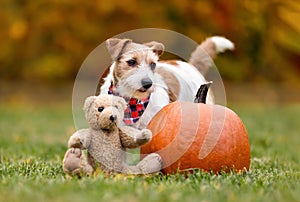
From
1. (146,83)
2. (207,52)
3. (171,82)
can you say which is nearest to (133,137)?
(146,83)

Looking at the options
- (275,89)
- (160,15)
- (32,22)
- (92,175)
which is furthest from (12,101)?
(92,175)

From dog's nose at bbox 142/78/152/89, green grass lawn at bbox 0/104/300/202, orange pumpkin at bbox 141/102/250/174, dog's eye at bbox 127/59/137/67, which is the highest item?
dog's eye at bbox 127/59/137/67

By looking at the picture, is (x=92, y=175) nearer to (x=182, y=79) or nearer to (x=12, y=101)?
(x=182, y=79)

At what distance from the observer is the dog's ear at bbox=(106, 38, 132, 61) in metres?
3.84

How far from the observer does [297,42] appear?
10.1 metres

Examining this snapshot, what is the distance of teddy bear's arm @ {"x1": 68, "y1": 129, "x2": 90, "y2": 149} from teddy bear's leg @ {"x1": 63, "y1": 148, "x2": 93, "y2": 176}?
1.1 inches

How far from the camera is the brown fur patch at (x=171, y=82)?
13.8ft

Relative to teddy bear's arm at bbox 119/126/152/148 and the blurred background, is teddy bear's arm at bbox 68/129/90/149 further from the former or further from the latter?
the blurred background

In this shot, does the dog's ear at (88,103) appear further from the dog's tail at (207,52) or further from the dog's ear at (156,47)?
the dog's tail at (207,52)

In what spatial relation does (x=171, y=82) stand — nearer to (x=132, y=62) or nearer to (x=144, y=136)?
(x=132, y=62)

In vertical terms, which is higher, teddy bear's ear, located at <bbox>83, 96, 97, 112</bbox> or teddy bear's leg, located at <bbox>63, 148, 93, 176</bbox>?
teddy bear's ear, located at <bbox>83, 96, 97, 112</bbox>

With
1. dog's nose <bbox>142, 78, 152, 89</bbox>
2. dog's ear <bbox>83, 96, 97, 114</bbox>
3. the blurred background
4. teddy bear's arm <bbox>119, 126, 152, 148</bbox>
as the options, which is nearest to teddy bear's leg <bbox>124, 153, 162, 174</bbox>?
teddy bear's arm <bbox>119, 126, 152, 148</bbox>

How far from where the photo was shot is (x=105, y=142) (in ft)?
10.4

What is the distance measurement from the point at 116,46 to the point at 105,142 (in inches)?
35.7
